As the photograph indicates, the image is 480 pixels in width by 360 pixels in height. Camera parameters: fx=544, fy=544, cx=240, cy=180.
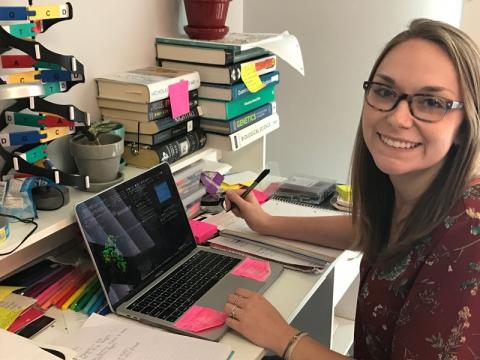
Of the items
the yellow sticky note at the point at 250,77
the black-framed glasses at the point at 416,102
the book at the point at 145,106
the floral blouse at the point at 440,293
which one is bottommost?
the floral blouse at the point at 440,293

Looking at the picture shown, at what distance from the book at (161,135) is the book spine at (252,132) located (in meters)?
0.15

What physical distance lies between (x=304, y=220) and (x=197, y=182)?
15.0 inches

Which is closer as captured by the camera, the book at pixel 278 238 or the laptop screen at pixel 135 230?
the laptop screen at pixel 135 230

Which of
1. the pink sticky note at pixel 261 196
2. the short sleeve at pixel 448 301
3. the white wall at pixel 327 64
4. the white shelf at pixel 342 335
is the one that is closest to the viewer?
the short sleeve at pixel 448 301

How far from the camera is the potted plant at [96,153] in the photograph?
4.05ft

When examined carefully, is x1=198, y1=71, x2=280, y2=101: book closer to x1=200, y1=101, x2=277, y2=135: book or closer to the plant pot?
x1=200, y1=101, x2=277, y2=135: book

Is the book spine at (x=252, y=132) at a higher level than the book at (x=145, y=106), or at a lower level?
lower

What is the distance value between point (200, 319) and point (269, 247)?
37cm

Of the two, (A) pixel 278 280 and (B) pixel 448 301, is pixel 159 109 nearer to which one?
(A) pixel 278 280

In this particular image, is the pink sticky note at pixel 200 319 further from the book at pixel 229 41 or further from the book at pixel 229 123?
the book at pixel 229 41

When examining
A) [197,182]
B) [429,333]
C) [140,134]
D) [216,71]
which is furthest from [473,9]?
[429,333]

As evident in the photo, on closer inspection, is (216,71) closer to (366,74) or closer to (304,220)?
(304,220)

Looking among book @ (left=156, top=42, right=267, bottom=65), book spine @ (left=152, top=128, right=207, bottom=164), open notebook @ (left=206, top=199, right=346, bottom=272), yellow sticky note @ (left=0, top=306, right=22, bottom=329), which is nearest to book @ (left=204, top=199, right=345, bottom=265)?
open notebook @ (left=206, top=199, right=346, bottom=272)

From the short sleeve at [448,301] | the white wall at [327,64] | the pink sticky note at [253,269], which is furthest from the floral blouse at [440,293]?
the white wall at [327,64]
